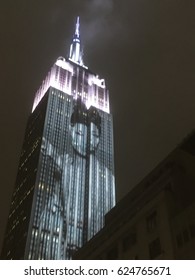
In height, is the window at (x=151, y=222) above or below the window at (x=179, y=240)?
above

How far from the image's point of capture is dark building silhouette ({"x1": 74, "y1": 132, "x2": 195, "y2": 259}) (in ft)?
129

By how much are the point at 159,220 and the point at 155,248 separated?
10.7 ft

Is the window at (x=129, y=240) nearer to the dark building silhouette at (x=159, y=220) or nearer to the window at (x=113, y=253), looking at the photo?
the dark building silhouette at (x=159, y=220)

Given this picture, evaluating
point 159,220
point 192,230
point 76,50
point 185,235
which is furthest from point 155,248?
point 76,50

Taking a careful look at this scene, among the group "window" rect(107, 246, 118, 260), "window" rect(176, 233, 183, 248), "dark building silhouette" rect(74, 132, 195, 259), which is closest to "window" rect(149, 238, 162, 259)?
"dark building silhouette" rect(74, 132, 195, 259)

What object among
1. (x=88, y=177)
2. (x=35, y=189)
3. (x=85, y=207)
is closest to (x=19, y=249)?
(x=35, y=189)

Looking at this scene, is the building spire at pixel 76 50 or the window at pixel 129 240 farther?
the building spire at pixel 76 50

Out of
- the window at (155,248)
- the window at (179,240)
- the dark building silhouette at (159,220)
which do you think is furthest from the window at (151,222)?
the window at (179,240)

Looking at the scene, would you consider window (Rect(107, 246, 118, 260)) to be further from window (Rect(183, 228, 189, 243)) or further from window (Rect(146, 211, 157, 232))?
window (Rect(183, 228, 189, 243))

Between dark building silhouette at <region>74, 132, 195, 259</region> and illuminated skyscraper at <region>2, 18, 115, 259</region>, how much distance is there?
5554 cm

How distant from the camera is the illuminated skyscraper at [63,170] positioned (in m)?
110

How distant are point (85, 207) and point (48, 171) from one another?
A: 17234 mm

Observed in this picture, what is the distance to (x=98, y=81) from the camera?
16738 centimetres
